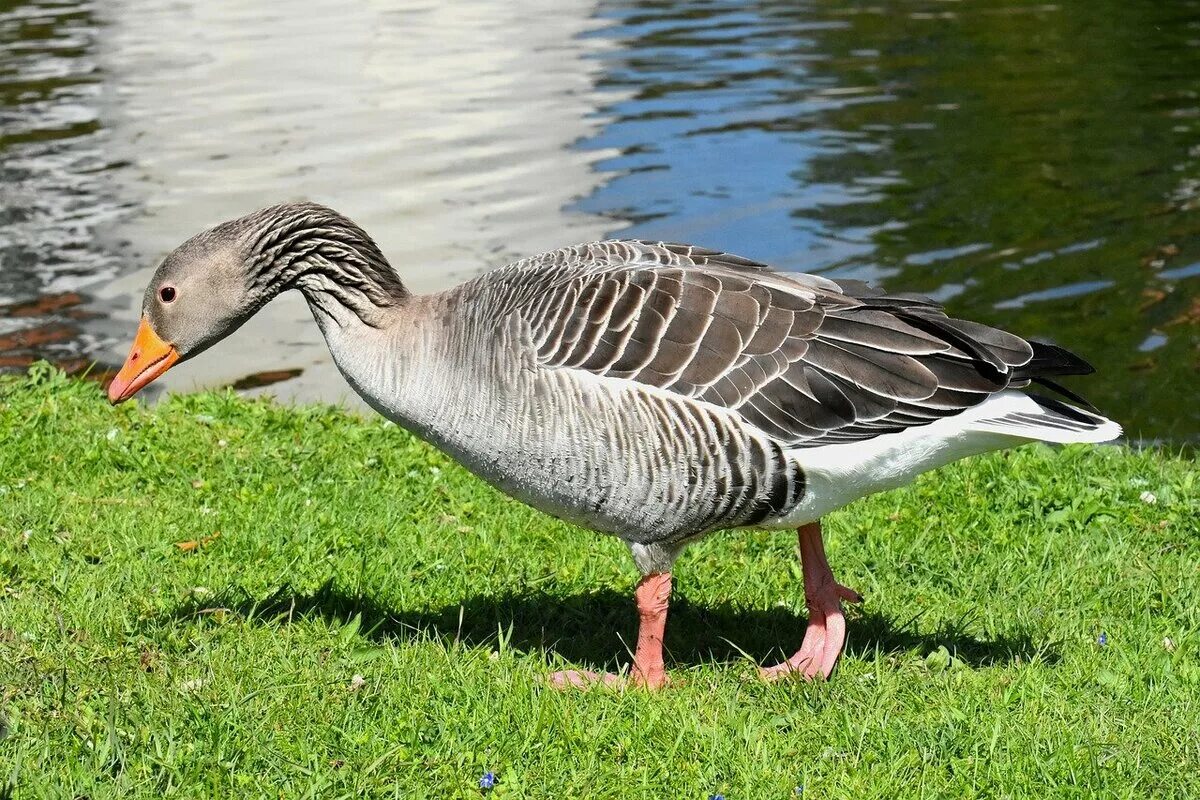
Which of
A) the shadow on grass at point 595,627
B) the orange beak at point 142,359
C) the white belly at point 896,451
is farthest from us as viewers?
the shadow on grass at point 595,627

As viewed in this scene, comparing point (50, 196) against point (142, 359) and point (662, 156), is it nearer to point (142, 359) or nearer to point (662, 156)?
point (662, 156)

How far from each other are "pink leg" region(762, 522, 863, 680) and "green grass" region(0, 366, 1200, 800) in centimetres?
13

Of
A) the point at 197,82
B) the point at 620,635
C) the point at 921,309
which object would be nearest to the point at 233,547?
the point at 620,635

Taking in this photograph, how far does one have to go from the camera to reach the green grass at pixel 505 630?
429cm

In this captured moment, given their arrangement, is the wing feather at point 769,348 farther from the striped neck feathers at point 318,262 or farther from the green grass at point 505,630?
the green grass at point 505,630

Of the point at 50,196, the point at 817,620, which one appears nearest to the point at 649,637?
the point at 817,620

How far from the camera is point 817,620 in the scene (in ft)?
17.4

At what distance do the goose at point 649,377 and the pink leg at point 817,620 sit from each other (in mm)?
12

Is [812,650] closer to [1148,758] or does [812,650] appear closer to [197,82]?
[1148,758]

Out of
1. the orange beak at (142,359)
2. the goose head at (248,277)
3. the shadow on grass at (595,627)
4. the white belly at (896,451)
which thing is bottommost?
the shadow on grass at (595,627)

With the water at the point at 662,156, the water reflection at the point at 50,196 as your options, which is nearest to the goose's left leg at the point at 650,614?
the water at the point at 662,156

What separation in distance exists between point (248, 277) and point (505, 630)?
177 cm

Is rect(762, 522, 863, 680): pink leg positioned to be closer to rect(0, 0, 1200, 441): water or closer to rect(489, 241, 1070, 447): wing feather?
rect(489, 241, 1070, 447): wing feather

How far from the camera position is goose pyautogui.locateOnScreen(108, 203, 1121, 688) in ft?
15.7
